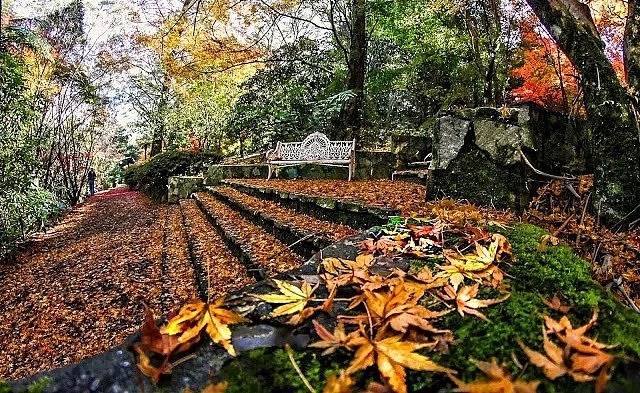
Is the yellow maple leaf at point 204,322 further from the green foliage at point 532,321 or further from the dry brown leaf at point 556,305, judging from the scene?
the dry brown leaf at point 556,305

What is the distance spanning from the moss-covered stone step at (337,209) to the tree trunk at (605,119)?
1087 millimetres

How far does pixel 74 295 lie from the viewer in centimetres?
382

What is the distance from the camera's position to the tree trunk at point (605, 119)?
199 cm

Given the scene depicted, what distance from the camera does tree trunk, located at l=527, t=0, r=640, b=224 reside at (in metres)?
1.99

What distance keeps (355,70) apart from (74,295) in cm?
688

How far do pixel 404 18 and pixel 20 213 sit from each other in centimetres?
731

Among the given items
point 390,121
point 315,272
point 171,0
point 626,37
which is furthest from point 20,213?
point 171,0

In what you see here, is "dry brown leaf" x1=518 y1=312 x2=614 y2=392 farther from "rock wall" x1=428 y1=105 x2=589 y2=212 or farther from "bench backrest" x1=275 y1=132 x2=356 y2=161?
"bench backrest" x1=275 y1=132 x2=356 y2=161

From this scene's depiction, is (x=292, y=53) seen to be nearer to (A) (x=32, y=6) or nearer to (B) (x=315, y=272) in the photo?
(A) (x=32, y=6)

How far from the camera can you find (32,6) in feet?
36.8

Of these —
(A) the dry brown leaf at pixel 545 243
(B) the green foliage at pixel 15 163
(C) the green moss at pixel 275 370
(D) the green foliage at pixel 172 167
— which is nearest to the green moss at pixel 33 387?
(C) the green moss at pixel 275 370

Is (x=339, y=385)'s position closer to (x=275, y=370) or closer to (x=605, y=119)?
(x=275, y=370)

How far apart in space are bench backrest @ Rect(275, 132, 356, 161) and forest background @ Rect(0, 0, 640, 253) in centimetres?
120

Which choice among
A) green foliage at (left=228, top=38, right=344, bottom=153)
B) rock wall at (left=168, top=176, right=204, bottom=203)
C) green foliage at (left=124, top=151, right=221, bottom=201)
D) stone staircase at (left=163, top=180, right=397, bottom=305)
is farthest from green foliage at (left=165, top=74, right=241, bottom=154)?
stone staircase at (left=163, top=180, right=397, bottom=305)
